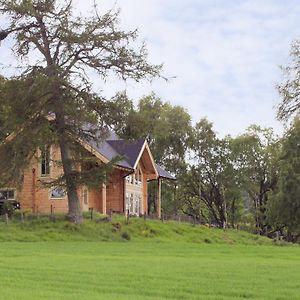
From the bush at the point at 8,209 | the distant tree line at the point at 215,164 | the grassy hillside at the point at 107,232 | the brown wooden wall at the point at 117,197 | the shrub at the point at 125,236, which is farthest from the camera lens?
the distant tree line at the point at 215,164

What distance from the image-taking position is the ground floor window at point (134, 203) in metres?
54.2

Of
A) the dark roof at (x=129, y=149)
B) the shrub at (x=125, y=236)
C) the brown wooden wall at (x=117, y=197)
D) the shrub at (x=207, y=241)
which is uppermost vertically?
the dark roof at (x=129, y=149)

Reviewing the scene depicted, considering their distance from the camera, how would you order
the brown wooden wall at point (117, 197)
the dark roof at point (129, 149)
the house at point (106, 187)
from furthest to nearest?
the dark roof at point (129, 149) → the brown wooden wall at point (117, 197) → the house at point (106, 187)

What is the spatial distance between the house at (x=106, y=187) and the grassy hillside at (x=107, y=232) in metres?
3.32

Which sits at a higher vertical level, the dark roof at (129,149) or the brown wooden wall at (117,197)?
the dark roof at (129,149)

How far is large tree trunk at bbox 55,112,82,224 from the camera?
38469 millimetres

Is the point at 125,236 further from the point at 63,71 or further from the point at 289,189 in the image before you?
the point at 289,189

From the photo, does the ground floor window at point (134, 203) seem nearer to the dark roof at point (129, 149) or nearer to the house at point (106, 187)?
the house at point (106, 187)

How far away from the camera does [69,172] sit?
126 feet

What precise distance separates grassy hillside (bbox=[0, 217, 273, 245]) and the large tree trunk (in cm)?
74

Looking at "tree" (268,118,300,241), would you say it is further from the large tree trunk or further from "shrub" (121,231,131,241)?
Answer: the large tree trunk

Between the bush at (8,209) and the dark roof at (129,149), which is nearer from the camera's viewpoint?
the bush at (8,209)

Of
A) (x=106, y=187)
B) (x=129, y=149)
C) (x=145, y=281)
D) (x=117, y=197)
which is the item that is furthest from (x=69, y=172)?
(x=145, y=281)

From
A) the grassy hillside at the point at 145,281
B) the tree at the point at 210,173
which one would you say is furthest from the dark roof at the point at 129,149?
the grassy hillside at the point at 145,281
